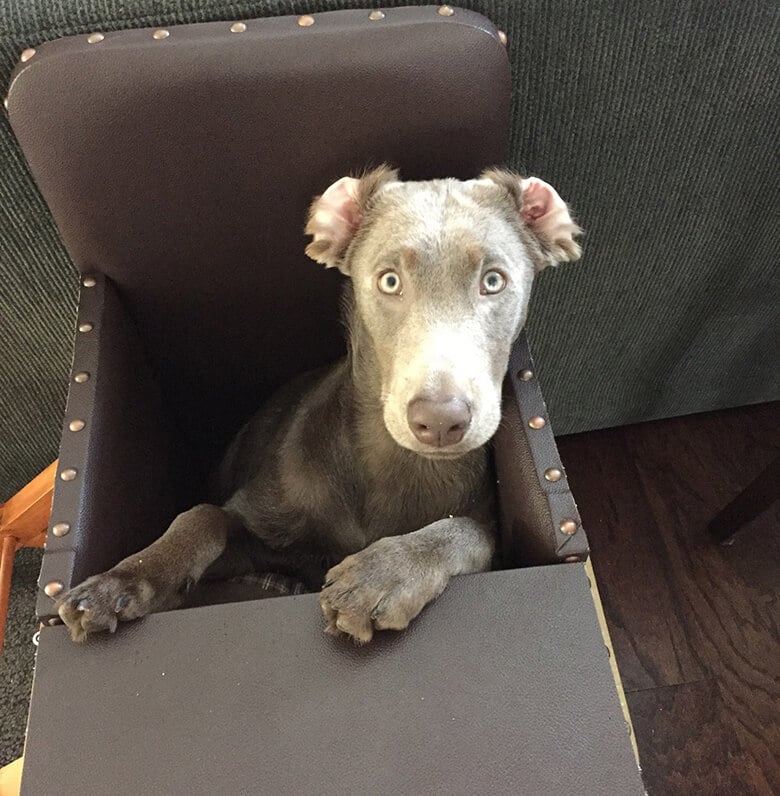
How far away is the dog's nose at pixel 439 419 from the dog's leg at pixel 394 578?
15cm

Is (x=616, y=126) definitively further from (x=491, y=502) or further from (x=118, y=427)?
(x=118, y=427)

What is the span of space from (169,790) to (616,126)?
1.32 m

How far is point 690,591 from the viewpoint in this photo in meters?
1.98

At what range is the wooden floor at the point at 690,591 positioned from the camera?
1.73 meters

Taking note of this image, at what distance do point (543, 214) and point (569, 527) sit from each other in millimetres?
531

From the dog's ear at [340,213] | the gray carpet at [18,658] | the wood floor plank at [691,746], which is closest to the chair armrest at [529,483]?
the dog's ear at [340,213]

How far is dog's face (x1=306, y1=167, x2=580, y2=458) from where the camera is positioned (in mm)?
1053

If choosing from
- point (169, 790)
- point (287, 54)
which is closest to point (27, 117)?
point (287, 54)

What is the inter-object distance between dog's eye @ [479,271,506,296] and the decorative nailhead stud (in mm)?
371

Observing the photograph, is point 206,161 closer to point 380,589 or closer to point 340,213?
point 340,213

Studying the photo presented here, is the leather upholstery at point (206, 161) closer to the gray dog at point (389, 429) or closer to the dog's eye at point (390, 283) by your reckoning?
the gray dog at point (389, 429)

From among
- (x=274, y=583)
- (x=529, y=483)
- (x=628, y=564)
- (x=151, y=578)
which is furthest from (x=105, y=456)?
(x=628, y=564)

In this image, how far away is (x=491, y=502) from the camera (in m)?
1.33

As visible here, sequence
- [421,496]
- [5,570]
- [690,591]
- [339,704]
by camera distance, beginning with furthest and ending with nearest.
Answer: [690,591] < [5,570] < [421,496] < [339,704]
